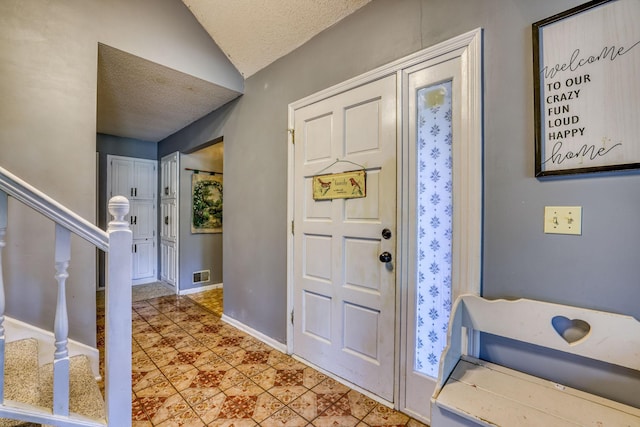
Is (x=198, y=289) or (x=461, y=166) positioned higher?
(x=461, y=166)

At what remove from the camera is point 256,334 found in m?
2.69

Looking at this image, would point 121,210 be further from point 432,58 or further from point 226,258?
point 226,258

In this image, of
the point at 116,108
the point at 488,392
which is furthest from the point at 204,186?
the point at 488,392

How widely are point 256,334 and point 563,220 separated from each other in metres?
2.47

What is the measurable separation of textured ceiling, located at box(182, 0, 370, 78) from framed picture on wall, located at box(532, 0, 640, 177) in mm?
1191

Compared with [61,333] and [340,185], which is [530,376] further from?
[61,333]

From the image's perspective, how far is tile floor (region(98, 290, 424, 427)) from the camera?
1623 mm

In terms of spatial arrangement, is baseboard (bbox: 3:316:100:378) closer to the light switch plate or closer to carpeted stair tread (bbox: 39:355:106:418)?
carpeted stair tread (bbox: 39:355:106:418)

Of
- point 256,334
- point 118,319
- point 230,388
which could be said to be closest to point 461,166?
point 118,319

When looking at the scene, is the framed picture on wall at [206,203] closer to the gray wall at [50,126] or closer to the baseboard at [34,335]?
the gray wall at [50,126]

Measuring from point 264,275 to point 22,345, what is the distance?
156 cm

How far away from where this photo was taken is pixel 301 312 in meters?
2.27

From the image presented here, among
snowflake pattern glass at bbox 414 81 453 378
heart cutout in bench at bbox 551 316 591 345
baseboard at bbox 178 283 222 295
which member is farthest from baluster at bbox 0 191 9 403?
baseboard at bbox 178 283 222 295

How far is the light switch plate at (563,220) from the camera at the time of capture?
1170 mm
